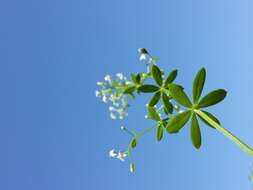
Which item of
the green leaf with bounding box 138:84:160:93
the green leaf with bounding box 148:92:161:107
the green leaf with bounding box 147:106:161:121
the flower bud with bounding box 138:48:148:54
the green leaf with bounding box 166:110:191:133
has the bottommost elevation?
the green leaf with bounding box 166:110:191:133

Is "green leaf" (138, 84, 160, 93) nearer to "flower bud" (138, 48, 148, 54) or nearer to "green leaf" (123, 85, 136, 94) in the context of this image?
"green leaf" (123, 85, 136, 94)

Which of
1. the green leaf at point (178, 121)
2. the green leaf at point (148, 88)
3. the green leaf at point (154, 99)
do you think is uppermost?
the green leaf at point (148, 88)

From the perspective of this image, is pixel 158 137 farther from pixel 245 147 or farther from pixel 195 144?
pixel 245 147

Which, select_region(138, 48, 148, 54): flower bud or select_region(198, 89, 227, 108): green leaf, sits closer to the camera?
select_region(198, 89, 227, 108): green leaf

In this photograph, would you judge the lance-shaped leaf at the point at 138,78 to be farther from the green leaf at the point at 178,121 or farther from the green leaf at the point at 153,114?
the green leaf at the point at 178,121

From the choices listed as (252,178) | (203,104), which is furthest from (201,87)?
(252,178)

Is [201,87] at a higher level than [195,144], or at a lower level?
higher
